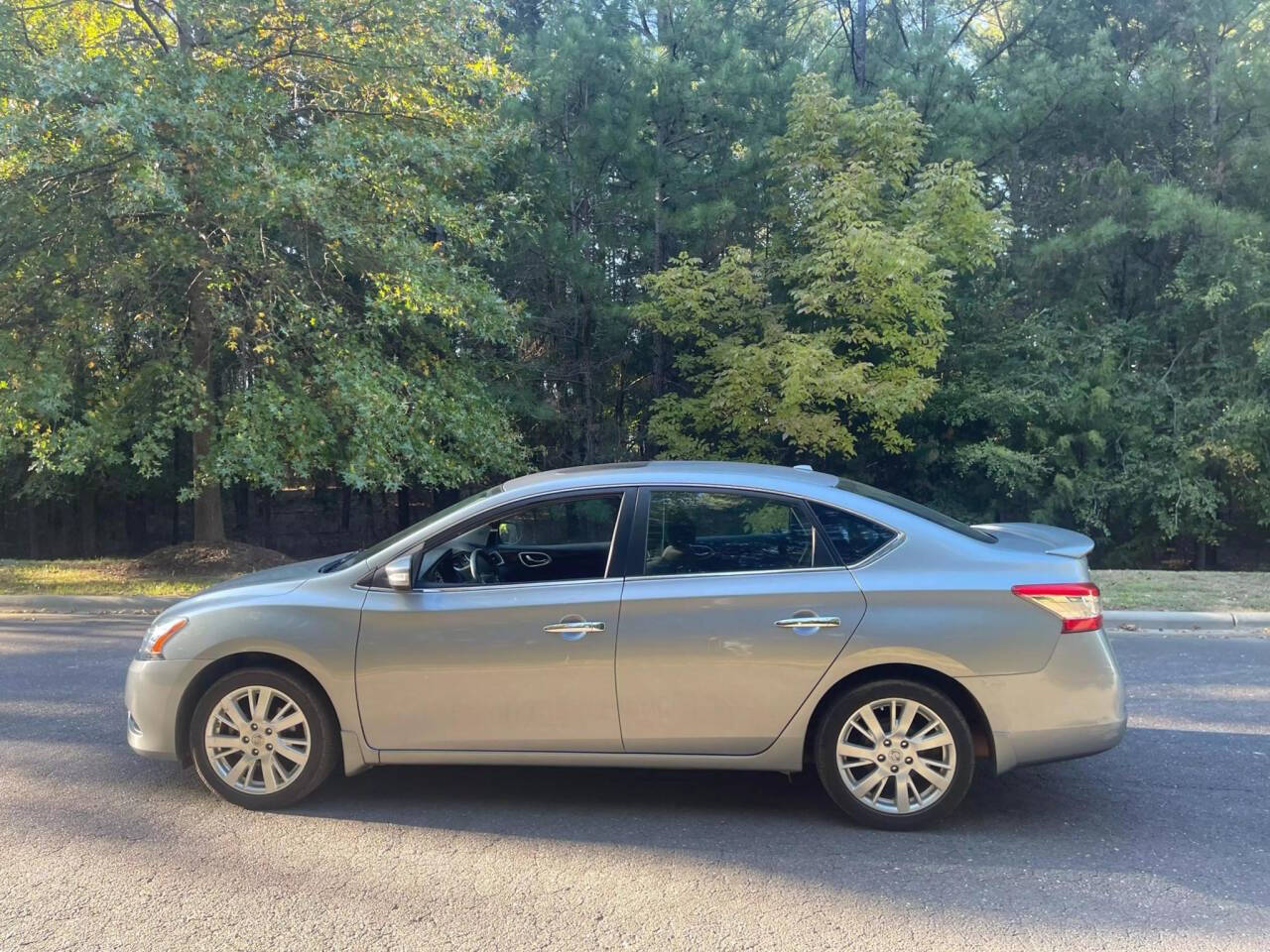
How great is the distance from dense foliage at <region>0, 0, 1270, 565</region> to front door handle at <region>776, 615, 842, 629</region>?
9342mm

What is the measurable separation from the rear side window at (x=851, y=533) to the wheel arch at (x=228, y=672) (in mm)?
2419

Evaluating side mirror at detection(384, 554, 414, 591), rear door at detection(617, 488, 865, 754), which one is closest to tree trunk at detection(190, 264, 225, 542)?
side mirror at detection(384, 554, 414, 591)

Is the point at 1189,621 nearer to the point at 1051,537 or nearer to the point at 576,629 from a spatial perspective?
the point at 1051,537

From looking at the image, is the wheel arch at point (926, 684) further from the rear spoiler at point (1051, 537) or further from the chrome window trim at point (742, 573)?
the rear spoiler at point (1051, 537)

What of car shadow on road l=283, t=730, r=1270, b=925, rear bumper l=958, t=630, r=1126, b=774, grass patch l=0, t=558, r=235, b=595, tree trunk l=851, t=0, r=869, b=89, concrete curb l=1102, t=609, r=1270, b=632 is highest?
tree trunk l=851, t=0, r=869, b=89

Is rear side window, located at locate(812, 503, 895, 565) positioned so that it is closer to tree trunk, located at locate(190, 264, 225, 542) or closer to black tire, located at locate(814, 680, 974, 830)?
black tire, located at locate(814, 680, 974, 830)

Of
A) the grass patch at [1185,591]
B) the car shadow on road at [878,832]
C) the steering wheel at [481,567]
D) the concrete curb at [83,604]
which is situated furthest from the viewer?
the concrete curb at [83,604]

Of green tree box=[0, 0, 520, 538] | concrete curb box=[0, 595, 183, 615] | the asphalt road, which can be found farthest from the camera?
green tree box=[0, 0, 520, 538]

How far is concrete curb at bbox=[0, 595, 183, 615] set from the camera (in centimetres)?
1120

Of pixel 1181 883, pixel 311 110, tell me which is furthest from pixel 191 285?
pixel 1181 883

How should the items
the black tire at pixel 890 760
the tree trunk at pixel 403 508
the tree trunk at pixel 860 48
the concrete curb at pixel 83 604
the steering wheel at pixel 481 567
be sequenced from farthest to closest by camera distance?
the tree trunk at pixel 403 508 → the tree trunk at pixel 860 48 → the concrete curb at pixel 83 604 → the steering wheel at pixel 481 567 → the black tire at pixel 890 760

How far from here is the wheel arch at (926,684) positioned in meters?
4.46

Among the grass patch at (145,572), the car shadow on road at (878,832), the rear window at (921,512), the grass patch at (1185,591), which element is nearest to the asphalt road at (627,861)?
the car shadow on road at (878,832)

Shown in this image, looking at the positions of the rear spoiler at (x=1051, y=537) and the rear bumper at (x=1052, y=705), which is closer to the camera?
the rear bumper at (x=1052, y=705)
